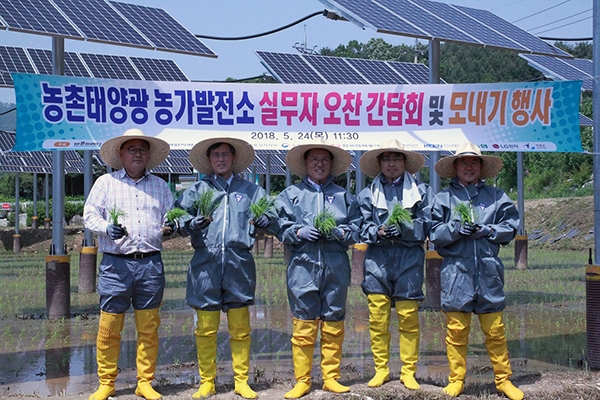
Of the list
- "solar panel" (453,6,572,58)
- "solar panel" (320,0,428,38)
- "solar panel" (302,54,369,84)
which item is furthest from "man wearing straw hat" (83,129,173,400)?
"solar panel" (302,54,369,84)

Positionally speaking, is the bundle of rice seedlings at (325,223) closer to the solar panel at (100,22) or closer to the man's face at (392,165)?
the man's face at (392,165)

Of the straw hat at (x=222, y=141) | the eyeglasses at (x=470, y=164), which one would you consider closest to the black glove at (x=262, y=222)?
the straw hat at (x=222, y=141)

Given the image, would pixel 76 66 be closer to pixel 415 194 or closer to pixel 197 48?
pixel 197 48

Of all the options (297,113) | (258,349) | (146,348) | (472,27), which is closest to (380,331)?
(146,348)

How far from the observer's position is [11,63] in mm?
16297

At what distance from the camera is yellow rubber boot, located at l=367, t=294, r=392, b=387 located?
5.81m

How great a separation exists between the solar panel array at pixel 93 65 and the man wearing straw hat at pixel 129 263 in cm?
1060

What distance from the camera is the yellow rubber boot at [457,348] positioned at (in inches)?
228

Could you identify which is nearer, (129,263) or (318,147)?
(129,263)

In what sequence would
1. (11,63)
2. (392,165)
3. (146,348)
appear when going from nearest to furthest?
(146,348), (392,165), (11,63)

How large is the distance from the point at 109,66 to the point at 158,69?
119 cm

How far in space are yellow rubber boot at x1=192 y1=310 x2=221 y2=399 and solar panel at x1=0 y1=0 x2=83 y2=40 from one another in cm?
520

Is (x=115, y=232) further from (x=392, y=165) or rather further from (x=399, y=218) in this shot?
(x=392, y=165)

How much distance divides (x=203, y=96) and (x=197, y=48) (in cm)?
257
